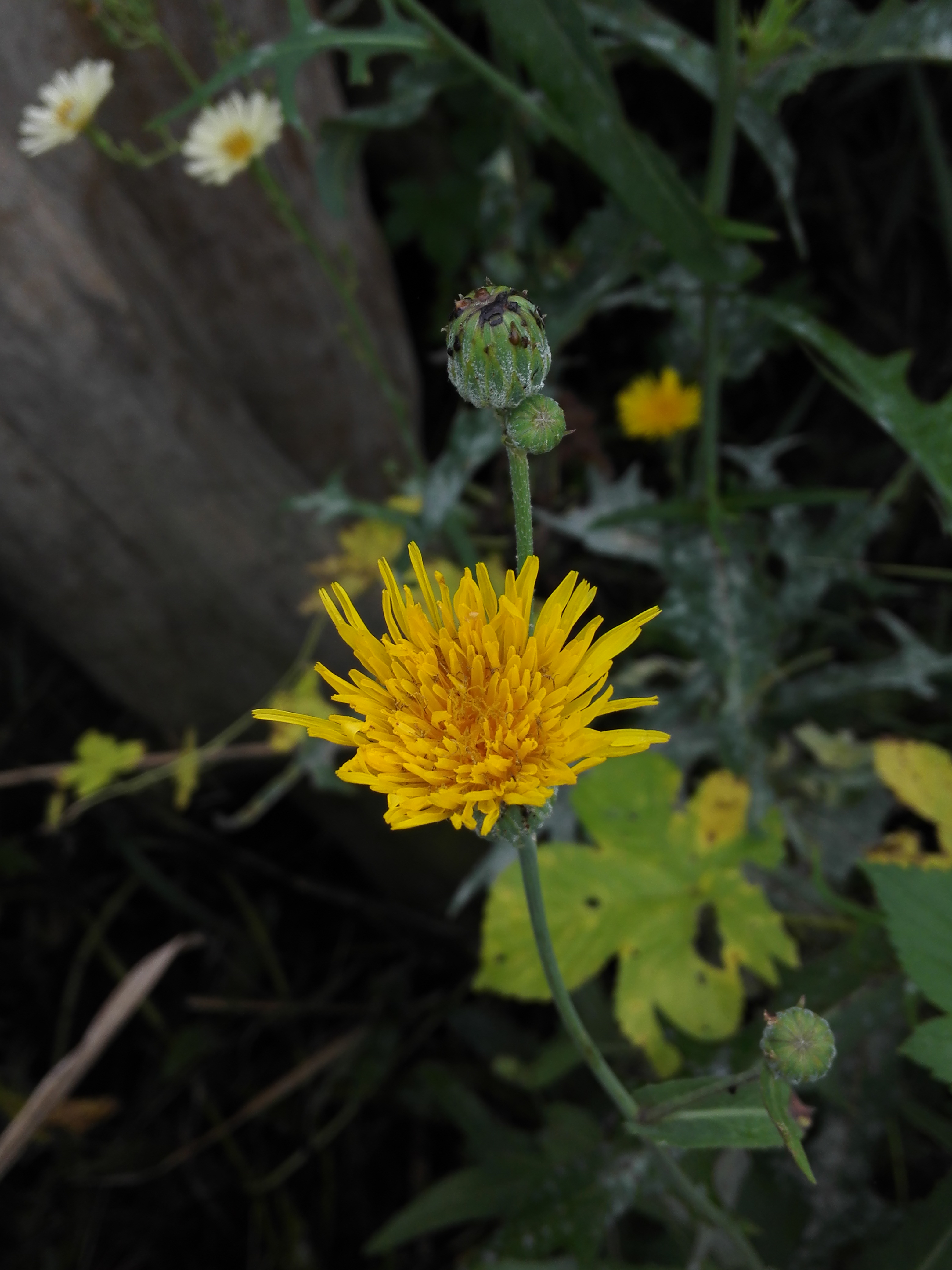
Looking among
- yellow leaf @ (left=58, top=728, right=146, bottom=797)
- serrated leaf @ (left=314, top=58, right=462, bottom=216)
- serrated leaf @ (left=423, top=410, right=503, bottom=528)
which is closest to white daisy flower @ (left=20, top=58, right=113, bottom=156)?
serrated leaf @ (left=314, top=58, right=462, bottom=216)

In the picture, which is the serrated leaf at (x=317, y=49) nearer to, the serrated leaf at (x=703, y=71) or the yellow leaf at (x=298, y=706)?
the serrated leaf at (x=703, y=71)

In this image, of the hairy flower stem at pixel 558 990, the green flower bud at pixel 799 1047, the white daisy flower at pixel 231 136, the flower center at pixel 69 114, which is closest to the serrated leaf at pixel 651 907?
the hairy flower stem at pixel 558 990

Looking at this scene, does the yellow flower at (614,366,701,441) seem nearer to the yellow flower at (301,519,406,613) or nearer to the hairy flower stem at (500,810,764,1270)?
the yellow flower at (301,519,406,613)

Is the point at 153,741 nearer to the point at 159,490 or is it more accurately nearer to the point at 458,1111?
the point at 159,490

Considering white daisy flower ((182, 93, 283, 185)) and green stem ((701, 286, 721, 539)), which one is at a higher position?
white daisy flower ((182, 93, 283, 185))

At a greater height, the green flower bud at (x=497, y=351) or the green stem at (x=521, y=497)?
the green flower bud at (x=497, y=351)

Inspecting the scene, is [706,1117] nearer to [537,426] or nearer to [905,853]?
[537,426]

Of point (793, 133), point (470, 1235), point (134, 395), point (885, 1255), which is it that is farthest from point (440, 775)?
point (793, 133)

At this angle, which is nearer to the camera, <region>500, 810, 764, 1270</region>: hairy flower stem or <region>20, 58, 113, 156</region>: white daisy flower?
<region>500, 810, 764, 1270</region>: hairy flower stem
